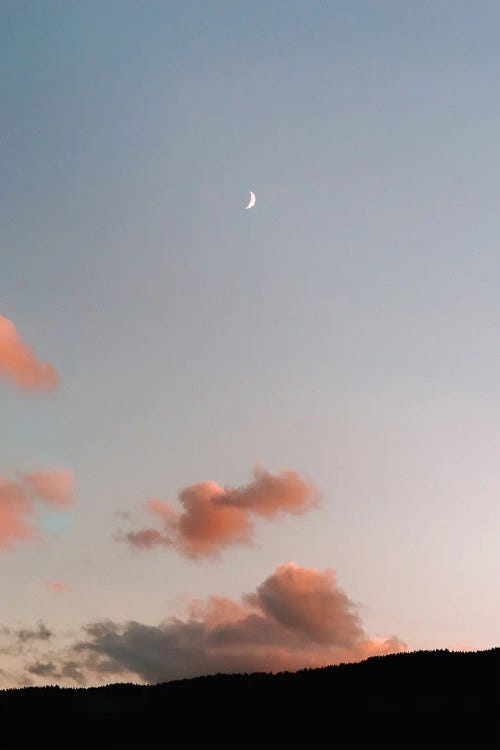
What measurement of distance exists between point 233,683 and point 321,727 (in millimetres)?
10481

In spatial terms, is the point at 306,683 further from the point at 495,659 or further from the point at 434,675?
the point at 495,659

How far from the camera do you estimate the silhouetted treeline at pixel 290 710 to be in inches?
1711

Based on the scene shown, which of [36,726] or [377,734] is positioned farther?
[36,726]

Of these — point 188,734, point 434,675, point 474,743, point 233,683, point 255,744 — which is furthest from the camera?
point 233,683

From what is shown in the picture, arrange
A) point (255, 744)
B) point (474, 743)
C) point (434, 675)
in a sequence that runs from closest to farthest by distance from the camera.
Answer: point (474, 743), point (255, 744), point (434, 675)

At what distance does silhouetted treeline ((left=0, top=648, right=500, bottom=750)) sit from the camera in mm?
43469

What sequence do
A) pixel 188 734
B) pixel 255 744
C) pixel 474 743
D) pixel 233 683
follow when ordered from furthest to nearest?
1. pixel 233 683
2. pixel 188 734
3. pixel 255 744
4. pixel 474 743

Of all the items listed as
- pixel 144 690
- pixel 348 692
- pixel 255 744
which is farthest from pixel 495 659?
pixel 144 690

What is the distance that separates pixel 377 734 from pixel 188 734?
10.7 meters

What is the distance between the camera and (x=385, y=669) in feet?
173

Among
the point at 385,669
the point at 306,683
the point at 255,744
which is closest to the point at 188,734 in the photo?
the point at 255,744

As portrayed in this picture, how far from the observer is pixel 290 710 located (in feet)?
158

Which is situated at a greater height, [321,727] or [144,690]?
[144,690]

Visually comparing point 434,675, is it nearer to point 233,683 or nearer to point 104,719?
point 233,683
